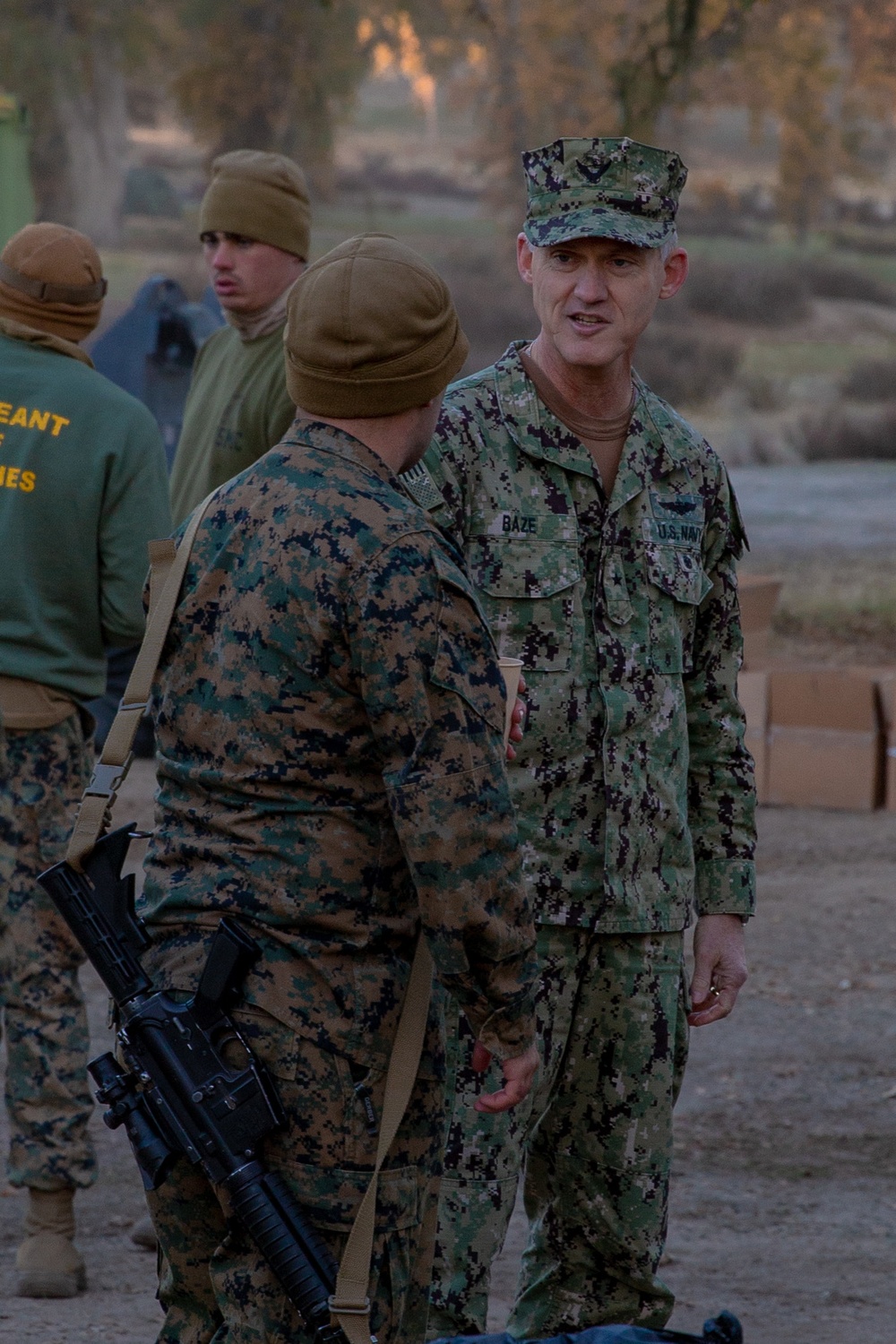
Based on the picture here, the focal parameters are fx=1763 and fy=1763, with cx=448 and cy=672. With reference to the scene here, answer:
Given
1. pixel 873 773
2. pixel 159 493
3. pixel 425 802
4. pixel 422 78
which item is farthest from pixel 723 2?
pixel 425 802

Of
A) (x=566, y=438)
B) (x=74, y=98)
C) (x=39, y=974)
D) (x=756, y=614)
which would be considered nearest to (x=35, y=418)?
(x=39, y=974)

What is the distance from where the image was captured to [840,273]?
547 inches

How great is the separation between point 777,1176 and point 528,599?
2.54m

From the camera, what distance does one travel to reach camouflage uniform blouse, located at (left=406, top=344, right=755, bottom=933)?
2.78 metres

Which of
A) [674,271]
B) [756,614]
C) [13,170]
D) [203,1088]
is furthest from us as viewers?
[13,170]

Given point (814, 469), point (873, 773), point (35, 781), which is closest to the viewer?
point (35, 781)

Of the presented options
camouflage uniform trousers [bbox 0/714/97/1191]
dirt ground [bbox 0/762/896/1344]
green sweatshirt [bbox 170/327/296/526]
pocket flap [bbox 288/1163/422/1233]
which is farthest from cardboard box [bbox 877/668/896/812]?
pocket flap [bbox 288/1163/422/1233]

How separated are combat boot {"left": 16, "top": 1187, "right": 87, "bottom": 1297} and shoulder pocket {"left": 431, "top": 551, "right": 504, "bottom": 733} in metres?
2.25

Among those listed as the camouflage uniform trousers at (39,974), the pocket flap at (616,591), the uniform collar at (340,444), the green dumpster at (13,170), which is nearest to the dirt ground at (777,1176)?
the camouflage uniform trousers at (39,974)

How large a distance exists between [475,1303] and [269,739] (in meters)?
1.16

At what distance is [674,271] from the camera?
3020 millimetres

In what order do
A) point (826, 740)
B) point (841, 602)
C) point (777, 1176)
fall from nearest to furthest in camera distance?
point (777, 1176), point (826, 740), point (841, 602)

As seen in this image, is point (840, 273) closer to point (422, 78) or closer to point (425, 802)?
point (422, 78)

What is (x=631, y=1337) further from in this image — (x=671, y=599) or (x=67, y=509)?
(x=67, y=509)
